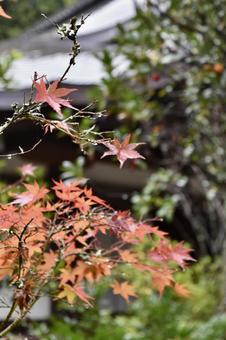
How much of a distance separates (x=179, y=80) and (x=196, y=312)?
108 inches

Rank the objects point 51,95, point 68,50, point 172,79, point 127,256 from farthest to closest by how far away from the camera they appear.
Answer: point 68,50 < point 172,79 < point 127,256 < point 51,95

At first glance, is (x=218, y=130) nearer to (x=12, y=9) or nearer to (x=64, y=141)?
(x=64, y=141)

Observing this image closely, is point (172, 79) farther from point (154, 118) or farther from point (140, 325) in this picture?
point (140, 325)

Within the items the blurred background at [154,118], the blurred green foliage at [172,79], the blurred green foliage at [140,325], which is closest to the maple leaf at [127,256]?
the blurred background at [154,118]

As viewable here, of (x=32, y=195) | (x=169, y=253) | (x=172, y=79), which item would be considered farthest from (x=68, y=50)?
(x=32, y=195)

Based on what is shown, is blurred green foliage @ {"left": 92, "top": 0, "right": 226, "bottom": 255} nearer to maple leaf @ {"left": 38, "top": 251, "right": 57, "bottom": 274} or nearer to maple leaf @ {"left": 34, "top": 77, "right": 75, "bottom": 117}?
maple leaf @ {"left": 38, "top": 251, "right": 57, "bottom": 274}

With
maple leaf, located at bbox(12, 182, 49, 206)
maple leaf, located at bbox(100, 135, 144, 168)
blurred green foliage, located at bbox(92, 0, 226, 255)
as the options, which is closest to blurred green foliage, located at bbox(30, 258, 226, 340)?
blurred green foliage, located at bbox(92, 0, 226, 255)

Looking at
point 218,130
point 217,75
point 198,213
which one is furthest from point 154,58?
point 198,213

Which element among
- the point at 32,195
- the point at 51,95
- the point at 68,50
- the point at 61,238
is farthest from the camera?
the point at 68,50

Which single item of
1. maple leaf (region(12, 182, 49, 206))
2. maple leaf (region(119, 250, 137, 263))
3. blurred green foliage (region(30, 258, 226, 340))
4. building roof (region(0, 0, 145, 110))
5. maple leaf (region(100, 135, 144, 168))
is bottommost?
blurred green foliage (region(30, 258, 226, 340))

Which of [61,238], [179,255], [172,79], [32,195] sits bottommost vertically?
[179,255]

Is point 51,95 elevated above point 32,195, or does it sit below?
above

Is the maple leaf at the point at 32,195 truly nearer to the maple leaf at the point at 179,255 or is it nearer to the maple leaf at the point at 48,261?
the maple leaf at the point at 48,261

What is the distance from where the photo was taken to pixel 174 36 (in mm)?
4984
